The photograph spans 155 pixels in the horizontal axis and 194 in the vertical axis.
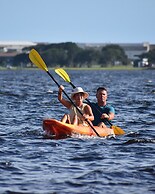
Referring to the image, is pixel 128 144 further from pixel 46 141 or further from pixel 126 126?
pixel 126 126

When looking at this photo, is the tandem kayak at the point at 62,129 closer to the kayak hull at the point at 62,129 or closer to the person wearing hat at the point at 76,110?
the kayak hull at the point at 62,129

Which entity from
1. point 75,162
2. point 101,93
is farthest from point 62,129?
point 75,162

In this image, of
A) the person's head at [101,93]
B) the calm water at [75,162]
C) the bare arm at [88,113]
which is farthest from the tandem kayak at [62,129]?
the person's head at [101,93]

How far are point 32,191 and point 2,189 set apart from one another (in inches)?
21.5

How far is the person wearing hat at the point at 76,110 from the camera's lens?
21594mm

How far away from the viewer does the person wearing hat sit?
2159cm

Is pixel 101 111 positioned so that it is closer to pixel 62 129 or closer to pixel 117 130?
pixel 117 130

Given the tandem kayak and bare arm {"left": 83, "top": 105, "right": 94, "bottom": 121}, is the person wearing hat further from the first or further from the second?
the tandem kayak

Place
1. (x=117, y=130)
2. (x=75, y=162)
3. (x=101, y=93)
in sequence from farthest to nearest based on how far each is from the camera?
(x=117, y=130) → (x=101, y=93) → (x=75, y=162)

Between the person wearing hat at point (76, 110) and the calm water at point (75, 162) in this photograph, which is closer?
the calm water at point (75, 162)

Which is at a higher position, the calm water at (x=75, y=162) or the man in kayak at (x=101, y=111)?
the man in kayak at (x=101, y=111)

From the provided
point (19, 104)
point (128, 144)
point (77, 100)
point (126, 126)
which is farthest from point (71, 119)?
point (19, 104)

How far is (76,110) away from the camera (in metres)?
22.1

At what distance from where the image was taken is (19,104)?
125 feet
